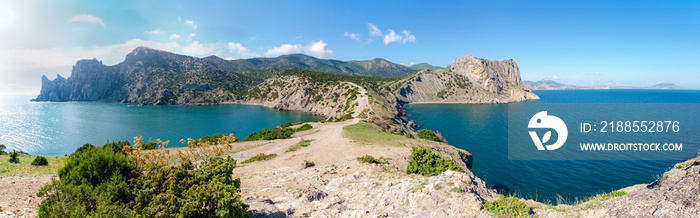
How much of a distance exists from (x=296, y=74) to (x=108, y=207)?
166 m

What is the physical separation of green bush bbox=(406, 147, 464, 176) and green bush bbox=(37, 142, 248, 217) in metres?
10.1

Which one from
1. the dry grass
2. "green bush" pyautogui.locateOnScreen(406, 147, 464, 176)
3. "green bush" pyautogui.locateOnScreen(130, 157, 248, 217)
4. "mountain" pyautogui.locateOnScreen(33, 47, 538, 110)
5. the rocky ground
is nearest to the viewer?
"green bush" pyautogui.locateOnScreen(130, 157, 248, 217)

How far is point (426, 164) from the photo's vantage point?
15.2m

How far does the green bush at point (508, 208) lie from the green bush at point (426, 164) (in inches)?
208

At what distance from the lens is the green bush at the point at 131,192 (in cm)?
674

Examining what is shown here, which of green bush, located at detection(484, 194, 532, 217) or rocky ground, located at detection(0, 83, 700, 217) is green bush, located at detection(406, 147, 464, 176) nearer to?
rocky ground, located at detection(0, 83, 700, 217)

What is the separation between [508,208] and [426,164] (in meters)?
7.09

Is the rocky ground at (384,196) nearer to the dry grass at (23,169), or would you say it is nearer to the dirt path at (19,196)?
the dirt path at (19,196)

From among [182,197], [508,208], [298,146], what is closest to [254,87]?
[298,146]

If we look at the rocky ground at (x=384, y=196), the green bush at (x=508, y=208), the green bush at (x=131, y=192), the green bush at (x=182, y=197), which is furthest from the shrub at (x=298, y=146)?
the green bush at (x=508, y=208)

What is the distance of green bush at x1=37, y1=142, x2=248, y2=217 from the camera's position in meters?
6.74

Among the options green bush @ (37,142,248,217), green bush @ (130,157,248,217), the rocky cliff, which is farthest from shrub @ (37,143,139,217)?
the rocky cliff

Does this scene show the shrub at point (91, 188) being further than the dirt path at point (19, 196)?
No

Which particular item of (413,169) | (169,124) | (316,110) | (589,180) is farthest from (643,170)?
(169,124)
